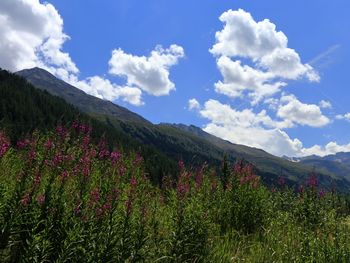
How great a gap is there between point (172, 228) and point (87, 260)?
237cm

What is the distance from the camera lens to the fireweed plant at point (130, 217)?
23.7 feet

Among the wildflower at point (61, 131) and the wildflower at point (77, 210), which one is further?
the wildflower at point (61, 131)

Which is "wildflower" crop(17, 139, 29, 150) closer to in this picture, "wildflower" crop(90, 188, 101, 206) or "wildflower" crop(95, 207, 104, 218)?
"wildflower" crop(90, 188, 101, 206)

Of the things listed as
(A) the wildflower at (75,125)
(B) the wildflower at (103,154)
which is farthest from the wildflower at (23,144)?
(B) the wildflower at (103,154)

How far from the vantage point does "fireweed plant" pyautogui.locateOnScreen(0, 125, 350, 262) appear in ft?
23.7

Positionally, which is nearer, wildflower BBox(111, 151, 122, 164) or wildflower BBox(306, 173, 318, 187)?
wildflower BBox(111, 151, 122, 164)

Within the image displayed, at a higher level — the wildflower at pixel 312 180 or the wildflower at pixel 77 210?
the wildflower at pixel 312 180

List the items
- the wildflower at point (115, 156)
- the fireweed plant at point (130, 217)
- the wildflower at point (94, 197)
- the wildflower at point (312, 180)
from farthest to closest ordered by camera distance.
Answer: the wildflower at point (312, 180) → the wildflower at point (115, 156) → the wildflower at point (94, 197) → the fireweed plant at point (130, 217)

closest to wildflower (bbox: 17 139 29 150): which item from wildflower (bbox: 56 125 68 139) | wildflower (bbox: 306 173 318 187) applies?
wildflower (bbox: 56 125 68 139)

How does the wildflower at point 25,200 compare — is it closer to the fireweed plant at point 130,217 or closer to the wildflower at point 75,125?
the fireweed plant at point 130,217

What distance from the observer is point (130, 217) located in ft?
26.1

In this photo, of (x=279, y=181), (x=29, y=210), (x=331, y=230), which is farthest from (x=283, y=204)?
(x=29, y=210)

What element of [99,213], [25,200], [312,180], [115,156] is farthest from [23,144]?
[312,180]

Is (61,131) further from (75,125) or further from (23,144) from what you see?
(23,144)
